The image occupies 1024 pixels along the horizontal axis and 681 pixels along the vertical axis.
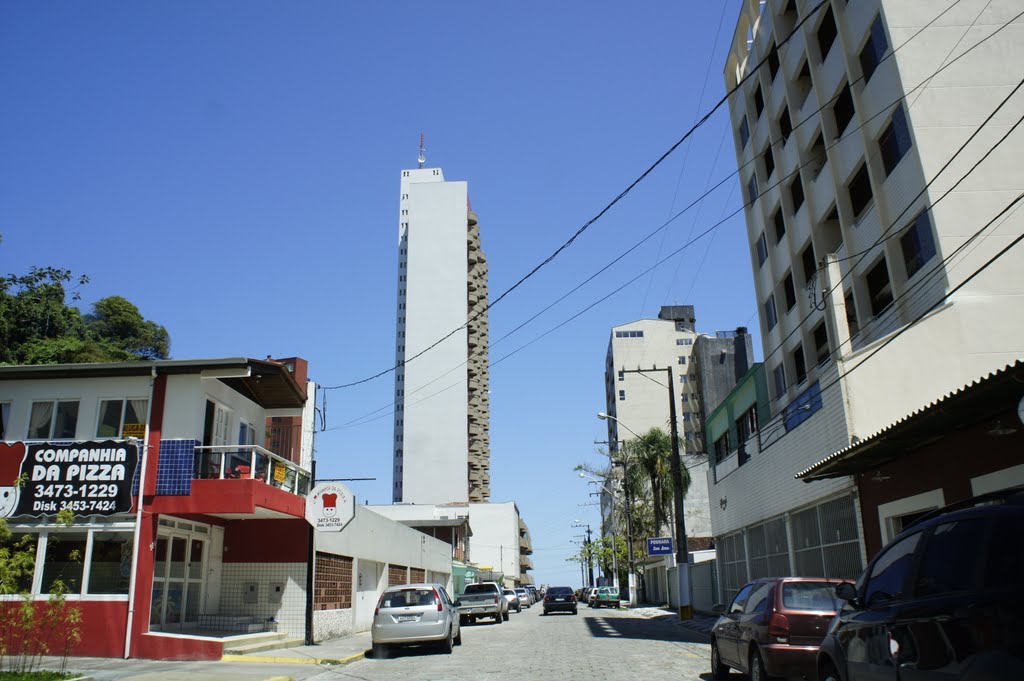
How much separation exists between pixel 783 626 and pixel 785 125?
24.6 metres

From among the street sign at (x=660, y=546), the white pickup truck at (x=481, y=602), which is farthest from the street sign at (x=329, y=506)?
the street sign at (x=660, y=546)

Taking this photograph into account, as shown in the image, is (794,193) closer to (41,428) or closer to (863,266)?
(863,266)

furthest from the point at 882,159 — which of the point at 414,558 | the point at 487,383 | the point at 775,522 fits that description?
the point at 487,383

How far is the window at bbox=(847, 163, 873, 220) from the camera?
23906 millimetres

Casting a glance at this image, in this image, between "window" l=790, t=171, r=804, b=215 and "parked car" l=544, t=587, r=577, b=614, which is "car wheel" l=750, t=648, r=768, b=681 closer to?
"window" l=790, t=171, r=804, b=215

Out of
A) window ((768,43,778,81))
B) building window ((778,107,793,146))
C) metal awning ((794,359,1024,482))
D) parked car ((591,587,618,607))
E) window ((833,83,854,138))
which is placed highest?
window ((768,43,778,81))

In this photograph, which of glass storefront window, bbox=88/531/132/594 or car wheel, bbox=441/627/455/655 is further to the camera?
car wheel, bbox=441/627/455/655

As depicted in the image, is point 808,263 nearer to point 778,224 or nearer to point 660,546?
point 778,224

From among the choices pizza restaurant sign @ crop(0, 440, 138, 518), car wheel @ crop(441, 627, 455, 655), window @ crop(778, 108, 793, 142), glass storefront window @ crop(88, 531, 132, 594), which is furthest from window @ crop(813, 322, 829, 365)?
glass storefront window @ crop(88, 531, 132, 594)

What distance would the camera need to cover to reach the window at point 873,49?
70.8 feet

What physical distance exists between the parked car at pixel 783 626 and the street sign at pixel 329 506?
11.0m

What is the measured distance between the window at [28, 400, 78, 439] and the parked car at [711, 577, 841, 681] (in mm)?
15327

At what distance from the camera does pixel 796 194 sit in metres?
29.9

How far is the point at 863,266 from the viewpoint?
23.6m
